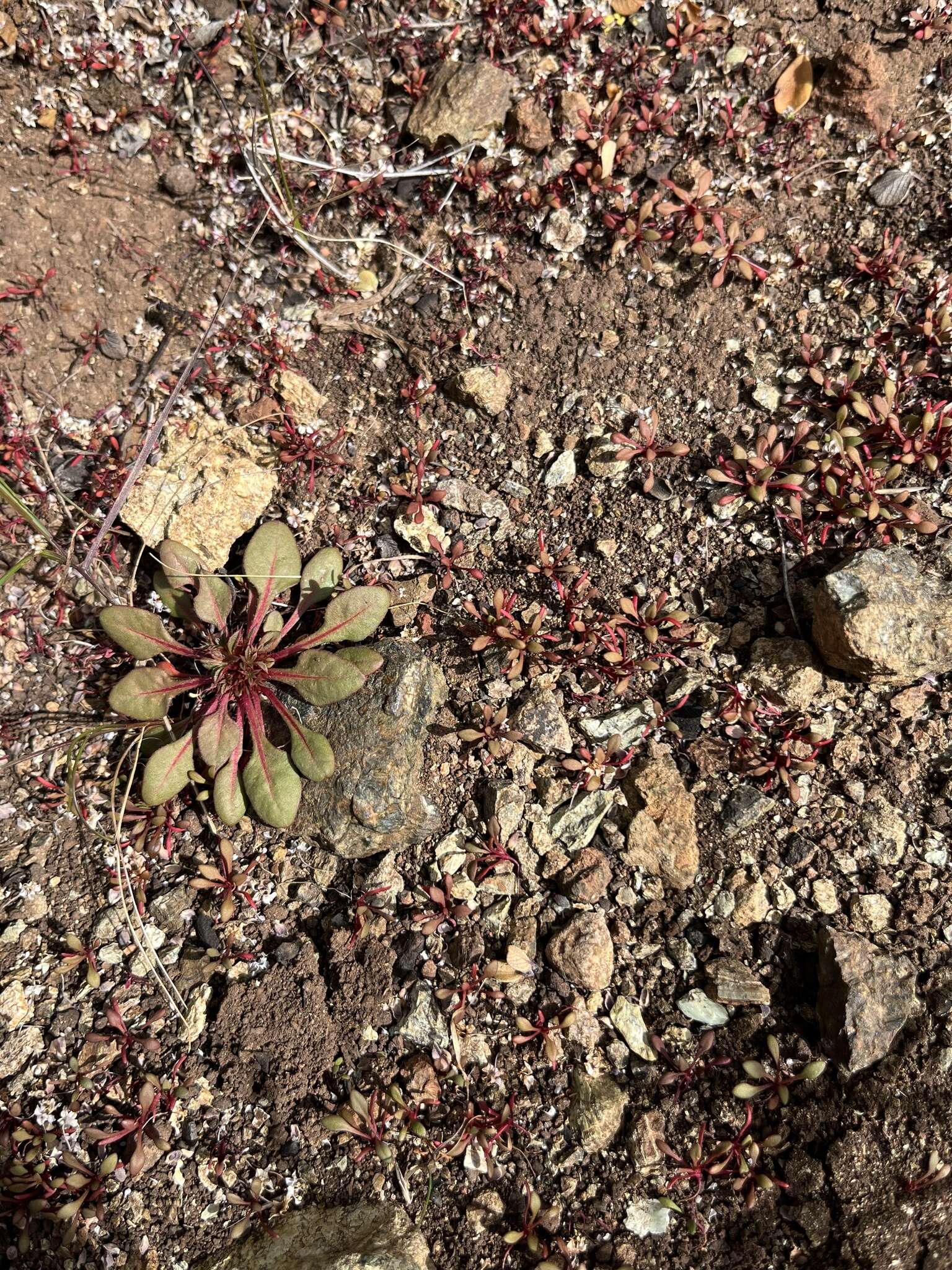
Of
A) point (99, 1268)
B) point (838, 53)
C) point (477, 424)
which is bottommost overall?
point (99, 1268)

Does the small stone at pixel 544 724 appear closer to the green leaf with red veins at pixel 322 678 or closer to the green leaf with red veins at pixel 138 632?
the green leaf with red veins at pixel 322 678

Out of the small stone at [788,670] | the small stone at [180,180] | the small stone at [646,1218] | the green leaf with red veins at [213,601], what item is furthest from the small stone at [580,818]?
the small stone at [180,180]

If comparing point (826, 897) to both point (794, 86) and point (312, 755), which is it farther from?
point (794, 86)

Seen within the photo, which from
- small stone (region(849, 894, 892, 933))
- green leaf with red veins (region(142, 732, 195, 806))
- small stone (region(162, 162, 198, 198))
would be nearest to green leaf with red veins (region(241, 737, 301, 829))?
green leaf with red veins (region(142, 732, 195, 806))

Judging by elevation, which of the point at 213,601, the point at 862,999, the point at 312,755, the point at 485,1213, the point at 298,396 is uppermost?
the point at 298,396

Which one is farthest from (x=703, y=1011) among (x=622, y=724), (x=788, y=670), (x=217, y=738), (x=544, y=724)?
(x=217, y=738)

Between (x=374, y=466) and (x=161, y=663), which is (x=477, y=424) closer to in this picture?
(x=374, y=466)

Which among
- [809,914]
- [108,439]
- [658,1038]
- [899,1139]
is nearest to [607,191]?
[108,439]
